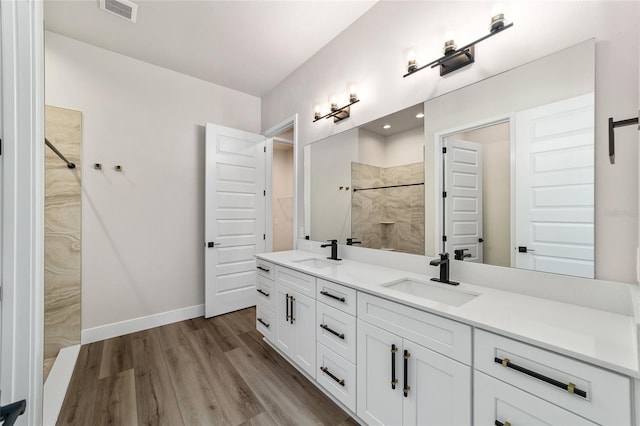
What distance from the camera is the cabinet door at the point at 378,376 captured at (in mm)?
1264

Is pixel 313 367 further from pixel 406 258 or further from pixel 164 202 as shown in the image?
pixel 164 202

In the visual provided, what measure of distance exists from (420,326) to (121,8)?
123 inches

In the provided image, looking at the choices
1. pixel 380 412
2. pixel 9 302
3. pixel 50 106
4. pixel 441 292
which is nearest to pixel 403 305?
pixel 441 292

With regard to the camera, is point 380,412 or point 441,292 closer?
point 380,412

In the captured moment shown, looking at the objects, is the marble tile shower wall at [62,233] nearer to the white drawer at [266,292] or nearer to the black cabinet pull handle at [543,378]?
the white drawer at [266,292]

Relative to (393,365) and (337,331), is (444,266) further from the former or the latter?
(337,331)

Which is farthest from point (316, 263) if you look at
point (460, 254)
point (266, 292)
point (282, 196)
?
point (282, 196)

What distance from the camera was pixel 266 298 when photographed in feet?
7.65

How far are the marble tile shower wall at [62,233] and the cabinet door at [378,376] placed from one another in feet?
9.02

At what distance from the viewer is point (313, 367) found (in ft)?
5.85

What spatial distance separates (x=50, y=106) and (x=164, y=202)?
125 cm

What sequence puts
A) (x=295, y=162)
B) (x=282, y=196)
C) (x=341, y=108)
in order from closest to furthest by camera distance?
(x=341, y=108) → (x=295, y=162) → (x=282, y=196)

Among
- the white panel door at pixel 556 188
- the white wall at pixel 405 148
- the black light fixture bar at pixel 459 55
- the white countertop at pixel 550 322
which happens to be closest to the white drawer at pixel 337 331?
the white countertop at pixel 550 322

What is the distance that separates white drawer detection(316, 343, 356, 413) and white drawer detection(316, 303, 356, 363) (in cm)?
4
